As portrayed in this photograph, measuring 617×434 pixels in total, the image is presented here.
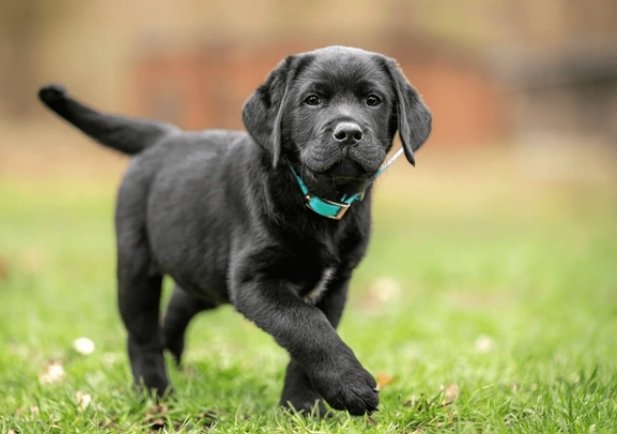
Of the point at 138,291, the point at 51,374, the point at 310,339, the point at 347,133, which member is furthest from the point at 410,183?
the point at 310,339

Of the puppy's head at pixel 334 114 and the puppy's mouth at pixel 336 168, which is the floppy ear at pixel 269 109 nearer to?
the puppy's head at pixel 334 114

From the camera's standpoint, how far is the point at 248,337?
4801 millimetres

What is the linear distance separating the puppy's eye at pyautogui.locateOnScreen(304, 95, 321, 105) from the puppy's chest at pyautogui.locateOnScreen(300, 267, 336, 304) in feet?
1.97

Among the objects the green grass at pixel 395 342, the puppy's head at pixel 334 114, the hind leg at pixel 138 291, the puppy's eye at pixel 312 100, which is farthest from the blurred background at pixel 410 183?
the puppy's eye at pixel 312 100

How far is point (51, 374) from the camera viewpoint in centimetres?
355

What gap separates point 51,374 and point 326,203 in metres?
1.44

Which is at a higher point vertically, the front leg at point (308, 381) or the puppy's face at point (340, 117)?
the puppy's face at point (340, 117)

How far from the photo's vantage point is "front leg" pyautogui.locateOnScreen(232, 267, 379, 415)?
2.65 m

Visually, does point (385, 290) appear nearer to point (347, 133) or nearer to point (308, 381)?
point (308, 381)

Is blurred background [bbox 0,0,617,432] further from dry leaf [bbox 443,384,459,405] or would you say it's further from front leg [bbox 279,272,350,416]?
front leg [bbox 279,272,350,416]

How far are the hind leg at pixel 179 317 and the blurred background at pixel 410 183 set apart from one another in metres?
0.18

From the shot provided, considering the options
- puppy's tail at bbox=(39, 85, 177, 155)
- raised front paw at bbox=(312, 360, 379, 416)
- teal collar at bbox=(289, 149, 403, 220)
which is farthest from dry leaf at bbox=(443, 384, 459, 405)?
puppy's tail at bbox=(39, 85, 177, 155)

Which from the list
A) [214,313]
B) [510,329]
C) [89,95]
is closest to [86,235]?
[214,313]

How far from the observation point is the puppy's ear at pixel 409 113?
3.13m
